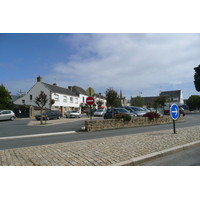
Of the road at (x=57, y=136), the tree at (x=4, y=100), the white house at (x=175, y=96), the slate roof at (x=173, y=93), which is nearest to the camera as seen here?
the road at (x=57, y=136)

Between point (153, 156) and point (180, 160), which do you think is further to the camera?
point (153, 156)

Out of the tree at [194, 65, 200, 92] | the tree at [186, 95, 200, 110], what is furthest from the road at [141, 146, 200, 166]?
the tree at [186, 95, 200, 110]

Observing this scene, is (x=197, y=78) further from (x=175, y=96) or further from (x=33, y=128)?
A: (x=33, y=128)

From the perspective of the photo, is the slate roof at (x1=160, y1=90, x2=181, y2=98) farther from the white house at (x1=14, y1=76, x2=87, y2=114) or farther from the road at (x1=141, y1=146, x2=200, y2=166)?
the road at (x1=141, y1=146, x2=200, y2=166)

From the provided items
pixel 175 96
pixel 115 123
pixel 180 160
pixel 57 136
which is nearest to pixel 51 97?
pixel 115 123

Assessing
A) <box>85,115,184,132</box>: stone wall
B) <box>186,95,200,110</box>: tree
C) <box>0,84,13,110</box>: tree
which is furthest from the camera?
<box>186,95,200,110</box>: tree

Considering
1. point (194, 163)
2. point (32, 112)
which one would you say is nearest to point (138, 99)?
point (32, 112)

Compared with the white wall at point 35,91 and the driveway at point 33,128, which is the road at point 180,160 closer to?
the driveway at point 33,128

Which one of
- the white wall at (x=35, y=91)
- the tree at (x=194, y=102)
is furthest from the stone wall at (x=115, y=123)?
the tree at (x=194, y=102)

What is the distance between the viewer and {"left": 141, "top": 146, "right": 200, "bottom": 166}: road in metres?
4.66

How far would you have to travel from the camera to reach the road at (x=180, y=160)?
15.3 ft

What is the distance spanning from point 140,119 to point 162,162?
10866 millimetres

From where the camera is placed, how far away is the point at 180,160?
4953 millimetres

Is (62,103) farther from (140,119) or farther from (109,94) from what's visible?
(140,119)
